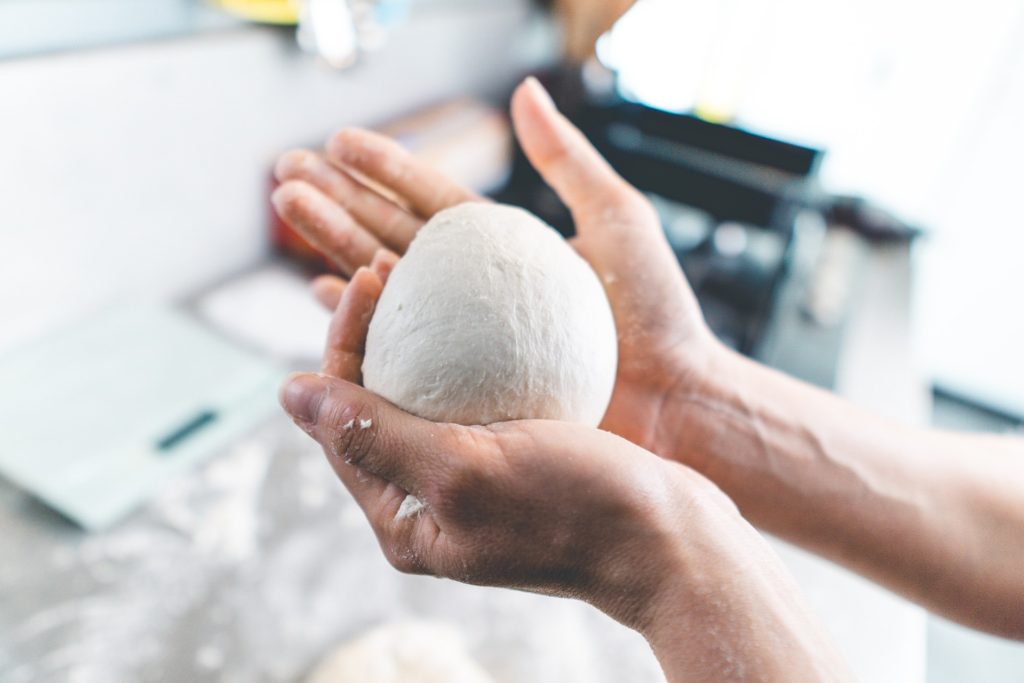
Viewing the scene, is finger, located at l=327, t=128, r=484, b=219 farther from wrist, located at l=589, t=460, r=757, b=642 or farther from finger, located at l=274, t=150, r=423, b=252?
wrist, located at l=589, t=460, r=757, b=642

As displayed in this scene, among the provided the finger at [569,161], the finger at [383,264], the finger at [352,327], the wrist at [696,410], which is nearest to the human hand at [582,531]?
the finger at [352,327]

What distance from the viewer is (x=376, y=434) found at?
0.62 metres

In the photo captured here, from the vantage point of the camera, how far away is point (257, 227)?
1.67 meters

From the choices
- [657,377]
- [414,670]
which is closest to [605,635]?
[414,670]

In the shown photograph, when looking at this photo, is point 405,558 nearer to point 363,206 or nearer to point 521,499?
point 521,499

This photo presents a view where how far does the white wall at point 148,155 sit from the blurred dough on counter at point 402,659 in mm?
942

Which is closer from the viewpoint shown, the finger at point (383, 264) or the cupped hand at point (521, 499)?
the cupped hand at point (521, 499)

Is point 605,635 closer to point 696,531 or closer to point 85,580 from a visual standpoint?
point 696,531

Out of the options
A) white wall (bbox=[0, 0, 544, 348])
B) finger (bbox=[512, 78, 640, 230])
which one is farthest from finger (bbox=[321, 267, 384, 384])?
white wall (bbox=[0, 0, 544, 348])

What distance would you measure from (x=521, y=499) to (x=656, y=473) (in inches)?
5.9

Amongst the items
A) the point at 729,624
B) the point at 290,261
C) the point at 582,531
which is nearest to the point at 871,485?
the point at 729,624

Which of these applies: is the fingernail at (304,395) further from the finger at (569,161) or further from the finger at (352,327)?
the finger at (569,161)

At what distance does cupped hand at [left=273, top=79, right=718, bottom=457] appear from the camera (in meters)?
0.98

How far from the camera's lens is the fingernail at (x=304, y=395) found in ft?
2.08
